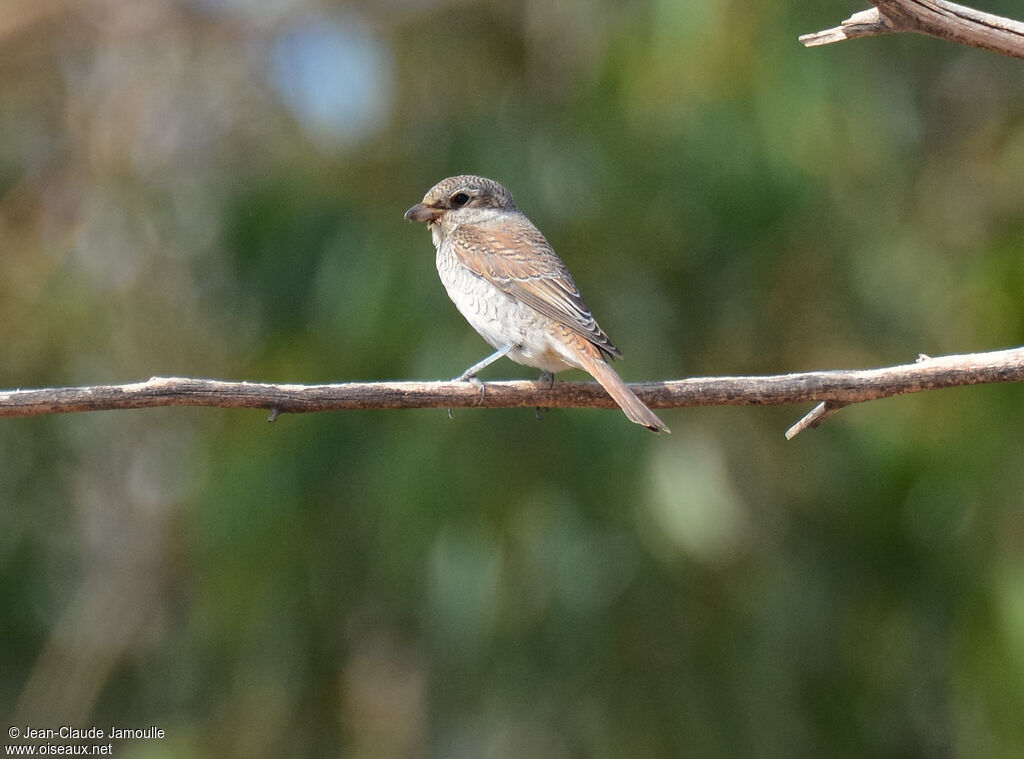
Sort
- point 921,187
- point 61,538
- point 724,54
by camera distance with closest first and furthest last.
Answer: point 724,54 → point 921,187 → point 61,538

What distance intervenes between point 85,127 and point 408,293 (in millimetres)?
3213

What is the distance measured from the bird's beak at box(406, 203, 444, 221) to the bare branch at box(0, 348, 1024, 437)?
1.63m

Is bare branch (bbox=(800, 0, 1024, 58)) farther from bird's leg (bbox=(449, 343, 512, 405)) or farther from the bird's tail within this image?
bird's leg (bbox=(449, 343, 512, 405))

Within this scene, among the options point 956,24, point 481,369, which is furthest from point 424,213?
point 956,24

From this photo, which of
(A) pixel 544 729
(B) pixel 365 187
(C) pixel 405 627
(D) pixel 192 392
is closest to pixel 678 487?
(A) pixel 544 729

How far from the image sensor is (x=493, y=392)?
3.13 m

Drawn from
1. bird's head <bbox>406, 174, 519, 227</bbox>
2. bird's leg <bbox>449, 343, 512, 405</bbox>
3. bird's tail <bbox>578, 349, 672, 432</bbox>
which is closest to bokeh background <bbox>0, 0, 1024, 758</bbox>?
bird's head <bbox>406, 174, 519, 227</bbox>

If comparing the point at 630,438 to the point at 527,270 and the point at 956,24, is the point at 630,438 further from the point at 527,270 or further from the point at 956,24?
the point at 956,24

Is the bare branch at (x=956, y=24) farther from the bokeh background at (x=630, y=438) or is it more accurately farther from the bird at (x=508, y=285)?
the bokeh background at (x=630, y=438)

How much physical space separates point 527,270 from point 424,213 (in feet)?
2.03

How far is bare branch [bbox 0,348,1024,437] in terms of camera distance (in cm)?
280

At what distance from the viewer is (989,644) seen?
208 inches

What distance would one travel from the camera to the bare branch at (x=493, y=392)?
280 centimetres

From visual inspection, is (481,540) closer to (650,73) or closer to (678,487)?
(678,487)
